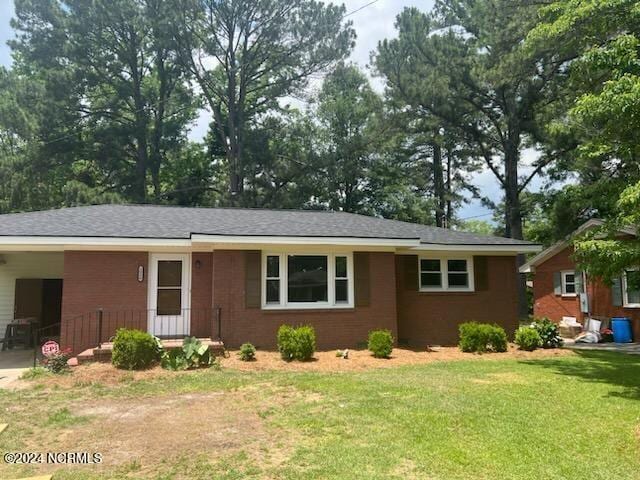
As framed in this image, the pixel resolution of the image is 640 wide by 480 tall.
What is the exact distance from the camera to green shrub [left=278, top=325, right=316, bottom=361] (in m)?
10.3

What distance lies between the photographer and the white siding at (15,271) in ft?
44.1

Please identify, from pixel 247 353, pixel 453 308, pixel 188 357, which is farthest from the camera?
pixel 453 308

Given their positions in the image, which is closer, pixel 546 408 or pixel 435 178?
pixel 546 408

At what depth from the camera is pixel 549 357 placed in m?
11.5

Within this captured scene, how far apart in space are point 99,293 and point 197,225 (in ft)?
9.85

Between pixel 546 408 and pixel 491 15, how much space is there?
20.8 meters

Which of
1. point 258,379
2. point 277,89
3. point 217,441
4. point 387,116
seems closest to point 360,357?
point 258,379

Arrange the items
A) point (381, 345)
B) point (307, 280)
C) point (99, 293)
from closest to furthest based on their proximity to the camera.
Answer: point (381, 345)
point (99, 293)
point (307, 280)

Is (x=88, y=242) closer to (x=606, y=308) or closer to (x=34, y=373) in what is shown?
(x=34, y=373)

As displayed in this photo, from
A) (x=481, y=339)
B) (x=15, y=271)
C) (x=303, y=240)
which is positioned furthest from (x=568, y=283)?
(x=15, y=271)

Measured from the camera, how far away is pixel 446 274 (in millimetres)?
14070

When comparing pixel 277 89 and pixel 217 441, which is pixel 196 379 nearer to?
pixel 217 441

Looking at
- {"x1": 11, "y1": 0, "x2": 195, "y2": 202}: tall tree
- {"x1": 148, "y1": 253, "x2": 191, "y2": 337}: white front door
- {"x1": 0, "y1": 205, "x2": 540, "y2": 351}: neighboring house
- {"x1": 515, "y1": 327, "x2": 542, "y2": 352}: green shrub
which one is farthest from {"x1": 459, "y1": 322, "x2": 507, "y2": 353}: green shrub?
{"x1": 11, "y1": 0, "x2": 195, "y2": 202}: tall tree

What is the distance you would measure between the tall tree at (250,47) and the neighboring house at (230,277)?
1522cm
